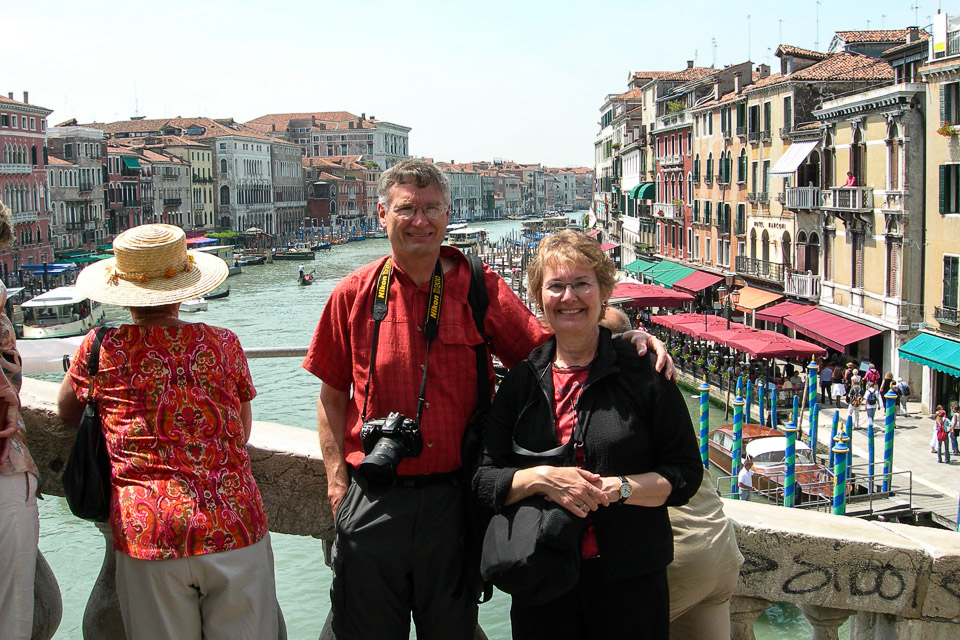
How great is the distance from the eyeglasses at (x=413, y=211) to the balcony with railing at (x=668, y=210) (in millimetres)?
29503

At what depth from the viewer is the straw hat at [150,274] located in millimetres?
1988

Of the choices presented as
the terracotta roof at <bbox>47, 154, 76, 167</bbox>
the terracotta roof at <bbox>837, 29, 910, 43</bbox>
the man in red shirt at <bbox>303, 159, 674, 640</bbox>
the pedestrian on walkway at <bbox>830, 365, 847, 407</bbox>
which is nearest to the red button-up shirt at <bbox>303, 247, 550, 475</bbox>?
the man in red shirt at <bbox>303, 159, 674, 640</bbox>

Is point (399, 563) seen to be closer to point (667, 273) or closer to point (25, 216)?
point (667, 273)

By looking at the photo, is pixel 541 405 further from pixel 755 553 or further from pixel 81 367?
pixel 81 367

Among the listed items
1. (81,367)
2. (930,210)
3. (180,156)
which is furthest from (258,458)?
(180,156)

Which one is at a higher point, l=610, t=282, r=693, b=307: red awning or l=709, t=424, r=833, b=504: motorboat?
l=610, t=282, r=693, b=307: red awning

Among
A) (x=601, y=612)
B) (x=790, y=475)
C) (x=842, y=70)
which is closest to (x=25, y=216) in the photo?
(x=842, y=70)

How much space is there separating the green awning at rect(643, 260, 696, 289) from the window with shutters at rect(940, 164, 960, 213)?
12.8 metres

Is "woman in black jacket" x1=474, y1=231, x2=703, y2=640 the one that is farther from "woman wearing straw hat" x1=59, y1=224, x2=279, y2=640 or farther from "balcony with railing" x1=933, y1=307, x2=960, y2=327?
"balcony with railing" x1=933, y1=307, x2=960, y2=327

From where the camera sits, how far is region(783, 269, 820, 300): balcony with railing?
810 inches

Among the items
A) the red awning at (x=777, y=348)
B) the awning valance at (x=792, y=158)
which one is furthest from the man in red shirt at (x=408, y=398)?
the awning valance at (x=792, y=158)

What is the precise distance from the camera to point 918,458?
1305 cm

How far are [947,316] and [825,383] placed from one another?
236cm

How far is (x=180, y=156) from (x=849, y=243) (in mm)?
51666
